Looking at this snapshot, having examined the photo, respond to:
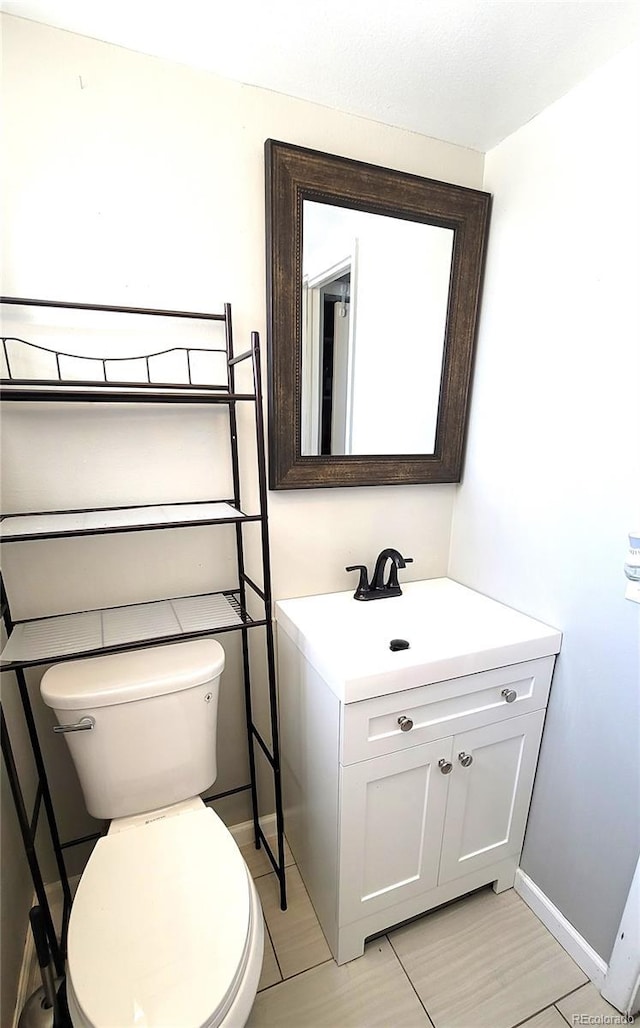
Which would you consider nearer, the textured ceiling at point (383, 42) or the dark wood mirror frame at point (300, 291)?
the textured ceiling at point (383, 42)

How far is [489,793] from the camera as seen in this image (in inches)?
51.8

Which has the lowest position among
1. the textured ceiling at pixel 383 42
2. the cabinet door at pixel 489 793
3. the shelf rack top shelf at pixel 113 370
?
the cabinet door at pixel 489 793

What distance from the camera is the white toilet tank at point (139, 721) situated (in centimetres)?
108

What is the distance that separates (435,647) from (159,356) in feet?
3.52

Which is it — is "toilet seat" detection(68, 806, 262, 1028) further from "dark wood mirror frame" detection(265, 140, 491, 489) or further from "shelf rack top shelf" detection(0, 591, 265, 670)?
"dark wood mirror frame" detection(265, 140, 491, 489)

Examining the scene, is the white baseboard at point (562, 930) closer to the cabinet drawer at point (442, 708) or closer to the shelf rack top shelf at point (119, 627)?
the cabinet drawer at point (442, 708)

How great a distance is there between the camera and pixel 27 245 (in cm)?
106

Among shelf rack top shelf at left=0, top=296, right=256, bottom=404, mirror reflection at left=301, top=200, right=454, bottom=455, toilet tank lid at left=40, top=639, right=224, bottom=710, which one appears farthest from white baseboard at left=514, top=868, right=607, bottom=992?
shelf rack top shelf at left=0, top=296, right=256, bottom=404

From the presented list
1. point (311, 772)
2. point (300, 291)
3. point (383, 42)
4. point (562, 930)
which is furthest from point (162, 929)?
point (383, 42)

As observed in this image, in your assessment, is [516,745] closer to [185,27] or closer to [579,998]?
[579,998]

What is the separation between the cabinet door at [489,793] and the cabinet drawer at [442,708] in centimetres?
5

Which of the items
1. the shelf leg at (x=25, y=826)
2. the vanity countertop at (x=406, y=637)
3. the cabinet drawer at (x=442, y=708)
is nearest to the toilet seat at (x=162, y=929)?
the shelf leg at (x=25, y=826)

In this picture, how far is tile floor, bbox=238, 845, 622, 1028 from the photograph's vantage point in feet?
Result: 3.75

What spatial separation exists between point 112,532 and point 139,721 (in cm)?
49
